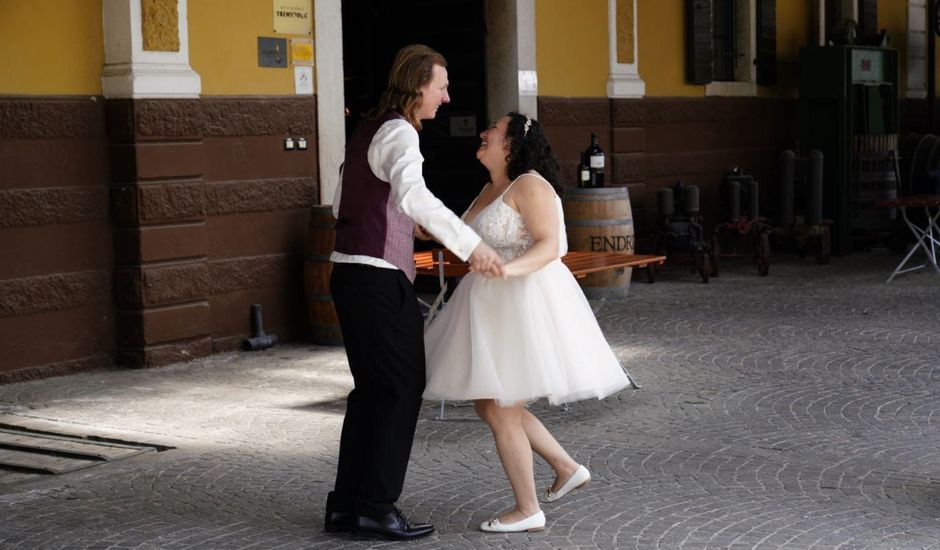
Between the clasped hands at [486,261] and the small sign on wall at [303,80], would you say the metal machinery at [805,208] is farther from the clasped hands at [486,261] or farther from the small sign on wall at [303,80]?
the clasped hands at [486,261]

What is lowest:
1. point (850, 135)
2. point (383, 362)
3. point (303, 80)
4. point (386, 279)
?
point (383, 362)

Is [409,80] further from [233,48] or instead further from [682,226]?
[682,226]

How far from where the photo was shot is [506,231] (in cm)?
544

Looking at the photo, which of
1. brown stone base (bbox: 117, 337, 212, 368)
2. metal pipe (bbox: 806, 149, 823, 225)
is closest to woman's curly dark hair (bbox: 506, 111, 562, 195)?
brown stone base (bbox: 117, 337, 212, 368)

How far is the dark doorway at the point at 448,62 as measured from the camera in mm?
12383

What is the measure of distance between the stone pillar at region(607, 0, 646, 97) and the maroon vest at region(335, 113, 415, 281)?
8635 millimetres

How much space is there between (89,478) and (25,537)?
36.0 inches

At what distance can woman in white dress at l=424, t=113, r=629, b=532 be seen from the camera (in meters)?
5.23

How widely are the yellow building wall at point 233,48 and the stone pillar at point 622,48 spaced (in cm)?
419

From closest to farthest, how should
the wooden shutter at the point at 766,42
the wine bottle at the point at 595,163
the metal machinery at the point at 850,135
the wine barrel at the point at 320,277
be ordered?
1. the wine barrel at the point at 320,277
2. the wine bottle at the point at 595,163
3. the metal machinery at the point at 850,135
4. the wooden shutter at the point at 766,42

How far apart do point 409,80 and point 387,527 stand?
5.03ft

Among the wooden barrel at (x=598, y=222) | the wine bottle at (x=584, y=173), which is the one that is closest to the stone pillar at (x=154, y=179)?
the wooden barrel at (x=598, y=222)

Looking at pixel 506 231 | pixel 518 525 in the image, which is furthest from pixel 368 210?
pixel 518 525

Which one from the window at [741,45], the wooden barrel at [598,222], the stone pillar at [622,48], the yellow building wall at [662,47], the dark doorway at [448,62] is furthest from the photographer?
the window at [741,45]
